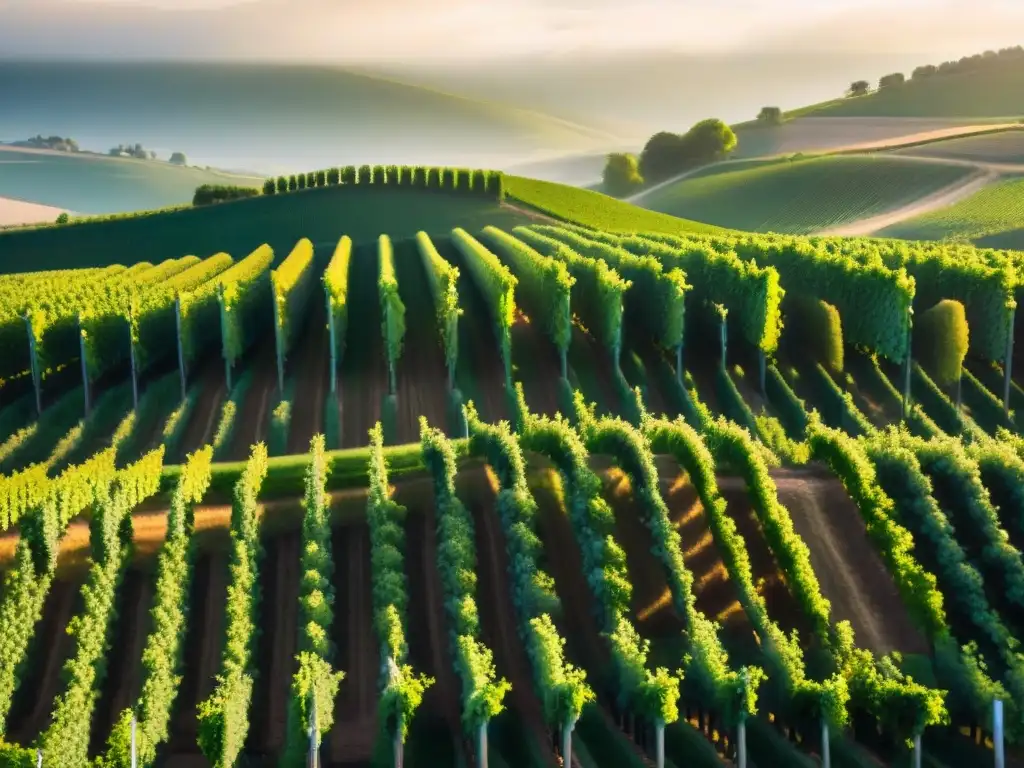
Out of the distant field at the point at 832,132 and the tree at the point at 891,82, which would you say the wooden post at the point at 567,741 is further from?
the tree at the point at 891,82

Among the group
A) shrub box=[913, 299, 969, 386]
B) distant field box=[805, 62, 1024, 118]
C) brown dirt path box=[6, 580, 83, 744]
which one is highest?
distant field box=[805, 62, 1024, 118]

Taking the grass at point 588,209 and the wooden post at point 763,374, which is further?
the grass at point 588,209

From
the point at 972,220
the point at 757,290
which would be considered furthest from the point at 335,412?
the point at 972,220

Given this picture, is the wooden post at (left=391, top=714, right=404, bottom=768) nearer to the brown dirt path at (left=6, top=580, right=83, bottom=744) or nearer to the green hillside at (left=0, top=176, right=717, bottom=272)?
the brown dirt path at (left=6, top=580, right=83, bottom=744)

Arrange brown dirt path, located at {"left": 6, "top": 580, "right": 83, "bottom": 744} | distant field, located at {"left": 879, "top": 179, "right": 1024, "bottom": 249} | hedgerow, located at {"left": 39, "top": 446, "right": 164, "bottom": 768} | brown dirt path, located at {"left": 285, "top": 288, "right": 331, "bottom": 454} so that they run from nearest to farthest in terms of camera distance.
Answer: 1. hedgerow, located at {"left": 39, "top": 446, "right": 164, "bottom": 768}
2. brown dirt path, located at {"left": 6, "top": 580, "right": 83, "bottom": 744}
3. brown dirt path, located at {"left": 285, "top": 288, "right": 331, "bottom": 454}
4. distant field, located at {"left": 879, "top": 179, "right": 1024, "bottom": 249}

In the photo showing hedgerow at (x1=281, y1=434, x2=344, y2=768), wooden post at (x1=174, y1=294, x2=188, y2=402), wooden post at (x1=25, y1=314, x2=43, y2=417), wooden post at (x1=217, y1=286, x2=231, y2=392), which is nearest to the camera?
hedgerow at (x1=281, y1=434, x2=344, y2=768)

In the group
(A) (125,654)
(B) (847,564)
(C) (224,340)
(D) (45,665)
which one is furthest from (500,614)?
(C) (224,340)

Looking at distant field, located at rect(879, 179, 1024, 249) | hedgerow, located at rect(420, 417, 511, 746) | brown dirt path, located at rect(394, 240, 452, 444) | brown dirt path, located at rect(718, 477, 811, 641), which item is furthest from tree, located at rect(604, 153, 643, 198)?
brown dirt path, located at rect(718, 477, 811, 641)

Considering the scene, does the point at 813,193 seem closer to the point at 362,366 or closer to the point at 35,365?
the point at 362,366

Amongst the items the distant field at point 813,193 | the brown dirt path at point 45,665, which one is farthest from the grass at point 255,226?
the brown dirt path at point 45,665
